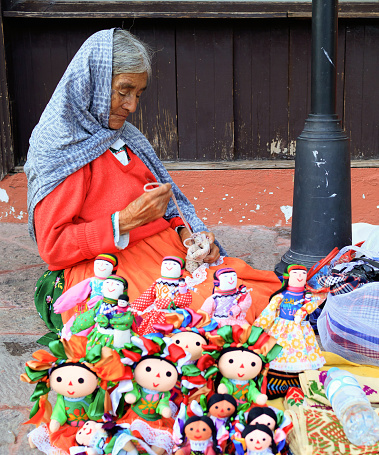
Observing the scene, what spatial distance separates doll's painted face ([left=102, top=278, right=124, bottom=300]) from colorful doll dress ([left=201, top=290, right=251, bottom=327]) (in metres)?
0.34

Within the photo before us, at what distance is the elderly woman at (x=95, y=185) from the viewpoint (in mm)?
2227

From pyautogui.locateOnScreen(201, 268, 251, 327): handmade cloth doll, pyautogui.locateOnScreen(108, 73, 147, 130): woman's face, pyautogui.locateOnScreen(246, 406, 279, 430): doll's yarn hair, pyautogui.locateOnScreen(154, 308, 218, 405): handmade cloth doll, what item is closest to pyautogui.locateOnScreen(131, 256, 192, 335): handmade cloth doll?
pyautogui.locateOnScreen(201, 268, 251, 327): handmade cloth doll

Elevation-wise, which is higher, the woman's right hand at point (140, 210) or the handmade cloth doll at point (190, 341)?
the woman's right hand at point (140, 210)

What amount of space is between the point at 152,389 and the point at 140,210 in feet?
2.74

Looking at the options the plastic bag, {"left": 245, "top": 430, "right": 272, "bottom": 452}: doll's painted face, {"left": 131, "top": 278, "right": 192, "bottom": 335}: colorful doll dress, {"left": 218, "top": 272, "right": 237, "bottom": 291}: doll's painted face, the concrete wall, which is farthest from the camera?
the concrete wall

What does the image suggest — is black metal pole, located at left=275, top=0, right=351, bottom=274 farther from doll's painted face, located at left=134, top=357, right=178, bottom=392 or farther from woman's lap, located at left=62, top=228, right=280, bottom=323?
doll's painted face, located at left=134, top=357, right=178, bottom=392

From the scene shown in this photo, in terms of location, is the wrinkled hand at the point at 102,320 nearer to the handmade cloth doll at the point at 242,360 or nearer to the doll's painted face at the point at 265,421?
the handmade cloth doll at the point at 242,360

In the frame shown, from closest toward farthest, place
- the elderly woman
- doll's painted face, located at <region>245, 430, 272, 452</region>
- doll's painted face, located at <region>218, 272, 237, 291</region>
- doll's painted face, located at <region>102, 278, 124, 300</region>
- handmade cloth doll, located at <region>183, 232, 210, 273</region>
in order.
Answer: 1. doll's painted face, located at <region>245, 430, 272, 452</region>
2. doll's painted face, located at <region>102, 278, 124, 300</region>
3. doll's painted face, located at <region>218, 272, 237, 291</region>
4. the elderly woman
5. handmade cloth doll, located at <region>183, 232, 210, 273</region>

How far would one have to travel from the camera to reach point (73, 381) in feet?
5.01

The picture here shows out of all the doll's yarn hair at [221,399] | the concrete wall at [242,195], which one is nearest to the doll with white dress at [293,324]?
the doll's yarn hair at [221,399]

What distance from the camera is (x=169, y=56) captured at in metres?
4.36

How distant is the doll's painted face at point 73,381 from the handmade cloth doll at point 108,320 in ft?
0.35

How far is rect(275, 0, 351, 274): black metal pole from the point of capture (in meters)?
2.74

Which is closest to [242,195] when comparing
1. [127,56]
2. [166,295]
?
[127,56]
